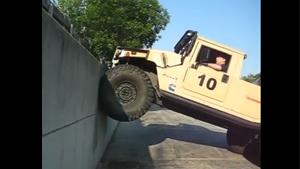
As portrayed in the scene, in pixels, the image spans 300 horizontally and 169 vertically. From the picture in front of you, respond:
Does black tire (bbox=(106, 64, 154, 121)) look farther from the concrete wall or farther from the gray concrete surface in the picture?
the concrete wall

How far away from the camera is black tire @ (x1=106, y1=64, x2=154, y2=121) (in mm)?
10641

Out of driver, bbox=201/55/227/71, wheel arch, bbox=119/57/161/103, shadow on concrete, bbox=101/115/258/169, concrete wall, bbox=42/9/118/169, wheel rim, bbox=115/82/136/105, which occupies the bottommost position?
shadow on concrete, bbox=101/115/258/169

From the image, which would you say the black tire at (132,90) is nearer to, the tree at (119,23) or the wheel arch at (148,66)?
the wheel arch at (148,66)

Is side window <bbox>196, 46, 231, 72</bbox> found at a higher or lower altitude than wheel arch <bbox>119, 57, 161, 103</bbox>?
higher

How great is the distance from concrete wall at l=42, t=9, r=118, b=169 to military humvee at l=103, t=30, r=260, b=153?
11.1 feet

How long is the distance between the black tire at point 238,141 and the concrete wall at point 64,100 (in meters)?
5.17

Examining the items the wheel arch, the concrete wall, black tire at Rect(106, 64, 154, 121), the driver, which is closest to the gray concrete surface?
black tire at Rect(106, 64, 154, 121)

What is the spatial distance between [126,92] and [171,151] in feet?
5.64

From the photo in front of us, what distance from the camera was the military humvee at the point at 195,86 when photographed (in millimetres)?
10789

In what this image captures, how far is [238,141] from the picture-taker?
1180cm
